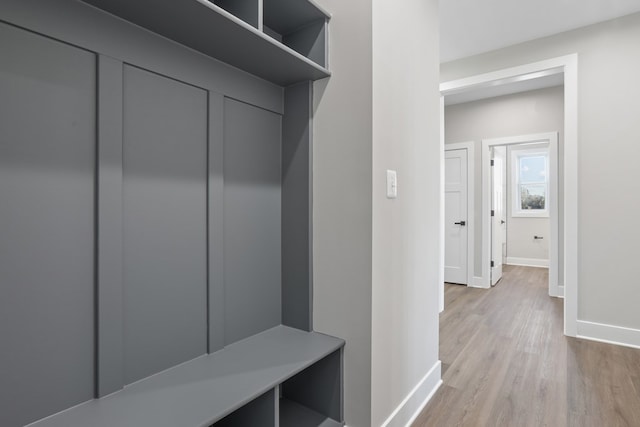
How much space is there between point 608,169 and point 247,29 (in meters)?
3.14

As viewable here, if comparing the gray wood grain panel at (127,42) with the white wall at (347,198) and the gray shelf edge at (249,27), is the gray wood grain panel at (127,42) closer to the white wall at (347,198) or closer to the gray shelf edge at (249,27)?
the gray shelf edge at (249,27)

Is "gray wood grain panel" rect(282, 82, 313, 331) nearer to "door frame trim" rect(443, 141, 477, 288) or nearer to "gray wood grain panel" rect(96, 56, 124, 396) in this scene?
"gray wood grain panel" rect(96, 56, 124, 396)

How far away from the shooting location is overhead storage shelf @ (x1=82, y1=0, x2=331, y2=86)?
1026mm

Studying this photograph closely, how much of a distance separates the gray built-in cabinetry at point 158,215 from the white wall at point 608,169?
264 centimetres

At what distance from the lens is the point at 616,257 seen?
9.04ft

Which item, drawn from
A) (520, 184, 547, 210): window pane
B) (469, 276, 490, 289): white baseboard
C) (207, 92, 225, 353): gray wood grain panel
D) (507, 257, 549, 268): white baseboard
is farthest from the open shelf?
(520, 184, 547, 210): window pane

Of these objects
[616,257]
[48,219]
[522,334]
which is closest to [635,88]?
[616,257]

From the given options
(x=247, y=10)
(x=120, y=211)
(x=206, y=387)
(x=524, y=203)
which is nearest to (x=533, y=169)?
(x=524, y=203)

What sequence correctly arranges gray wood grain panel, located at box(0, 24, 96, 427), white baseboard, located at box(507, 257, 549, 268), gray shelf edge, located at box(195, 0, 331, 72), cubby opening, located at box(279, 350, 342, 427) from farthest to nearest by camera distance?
white baseboard, located at box(507, 257, 549, 268) → cubby opening, located at box(279, 350, 342, 427) → gray shelf edge, located at box(195, 0, 331, 72) → gray wood grain panel, located at box(0, 24, 96, 427)

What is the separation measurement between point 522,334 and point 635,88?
222 cm

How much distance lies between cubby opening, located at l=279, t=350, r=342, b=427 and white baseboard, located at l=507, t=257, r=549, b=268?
6109 mm

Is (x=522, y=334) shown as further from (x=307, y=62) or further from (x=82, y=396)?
(x=82, y=396)

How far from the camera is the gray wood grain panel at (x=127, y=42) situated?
91cm


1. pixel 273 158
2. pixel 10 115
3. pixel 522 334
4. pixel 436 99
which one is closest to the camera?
pixel 10 115
